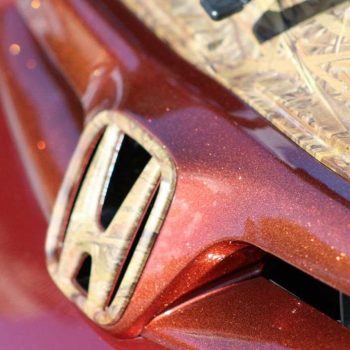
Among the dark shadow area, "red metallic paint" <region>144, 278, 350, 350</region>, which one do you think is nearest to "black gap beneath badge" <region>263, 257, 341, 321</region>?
"red metallic paint" <region>144, 278, 350, 350</region>

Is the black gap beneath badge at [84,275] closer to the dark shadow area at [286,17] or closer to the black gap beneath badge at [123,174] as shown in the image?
the black gap beneath badge at [123,174]

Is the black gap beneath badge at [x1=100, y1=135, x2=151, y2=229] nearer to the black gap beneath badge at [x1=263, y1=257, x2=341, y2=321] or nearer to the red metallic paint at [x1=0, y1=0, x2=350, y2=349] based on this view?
the red metallic paint at [x1=0, y1=0, x2=350, y2=349]

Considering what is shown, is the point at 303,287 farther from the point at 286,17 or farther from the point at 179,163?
the point at 286,17

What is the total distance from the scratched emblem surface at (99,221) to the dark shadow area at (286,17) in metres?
0.26

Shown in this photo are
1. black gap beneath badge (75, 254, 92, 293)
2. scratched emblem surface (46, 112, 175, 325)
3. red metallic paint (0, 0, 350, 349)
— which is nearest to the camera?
red metallic paint (0, 0, 350, 349)

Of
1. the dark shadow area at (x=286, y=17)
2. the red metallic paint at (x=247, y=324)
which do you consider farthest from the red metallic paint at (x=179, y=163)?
the dark shadow area at (x=286, y=17)

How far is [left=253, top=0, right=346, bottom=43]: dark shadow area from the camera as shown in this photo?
50.2 inches

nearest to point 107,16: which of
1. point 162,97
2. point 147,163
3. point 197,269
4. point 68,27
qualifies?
point 68,27

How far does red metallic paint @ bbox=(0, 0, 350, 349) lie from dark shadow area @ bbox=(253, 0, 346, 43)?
127 millimetres

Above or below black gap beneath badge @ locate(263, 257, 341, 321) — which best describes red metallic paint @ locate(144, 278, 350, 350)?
above

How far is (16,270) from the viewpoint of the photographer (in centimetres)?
132

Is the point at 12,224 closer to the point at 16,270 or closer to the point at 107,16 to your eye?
the point at 16,270

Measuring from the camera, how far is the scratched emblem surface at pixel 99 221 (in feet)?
3.76

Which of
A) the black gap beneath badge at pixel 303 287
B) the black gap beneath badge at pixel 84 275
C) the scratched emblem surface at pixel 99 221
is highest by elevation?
the scratched emblem surface at pixel 99 221
